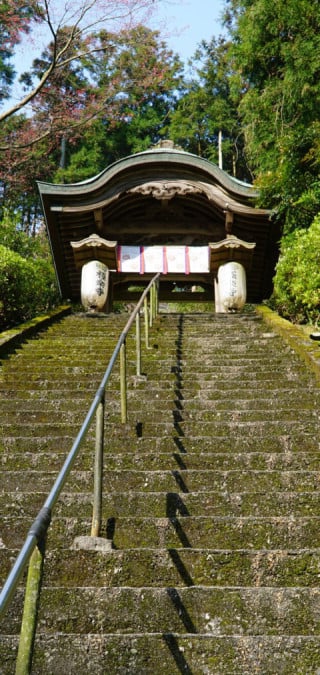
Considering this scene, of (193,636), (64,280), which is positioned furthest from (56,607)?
(64,280)

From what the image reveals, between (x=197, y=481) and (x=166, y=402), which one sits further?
(x=166, y=402)

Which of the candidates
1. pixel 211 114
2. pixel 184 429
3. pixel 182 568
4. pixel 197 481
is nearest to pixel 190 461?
pixel 197 481

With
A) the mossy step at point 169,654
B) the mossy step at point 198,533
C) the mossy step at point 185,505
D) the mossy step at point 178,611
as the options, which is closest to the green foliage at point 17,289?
the mossy step at point 185,505

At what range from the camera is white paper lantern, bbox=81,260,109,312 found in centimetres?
1259

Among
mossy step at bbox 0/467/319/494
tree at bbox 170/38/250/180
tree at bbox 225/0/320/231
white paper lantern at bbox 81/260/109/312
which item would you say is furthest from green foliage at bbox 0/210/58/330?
tree at bbox 170/38/250/180

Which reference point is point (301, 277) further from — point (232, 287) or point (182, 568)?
point (182, 568)

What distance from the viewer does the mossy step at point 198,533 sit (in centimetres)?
364

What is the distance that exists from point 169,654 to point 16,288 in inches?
349

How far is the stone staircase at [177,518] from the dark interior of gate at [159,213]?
6141 millimetres

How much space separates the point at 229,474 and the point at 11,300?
7186 mm

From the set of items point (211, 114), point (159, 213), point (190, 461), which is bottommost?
point (190, 461)

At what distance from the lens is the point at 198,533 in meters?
3.72

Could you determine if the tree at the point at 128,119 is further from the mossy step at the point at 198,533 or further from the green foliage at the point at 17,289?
the mossy step at the point at 198,533

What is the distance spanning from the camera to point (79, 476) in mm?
4609
